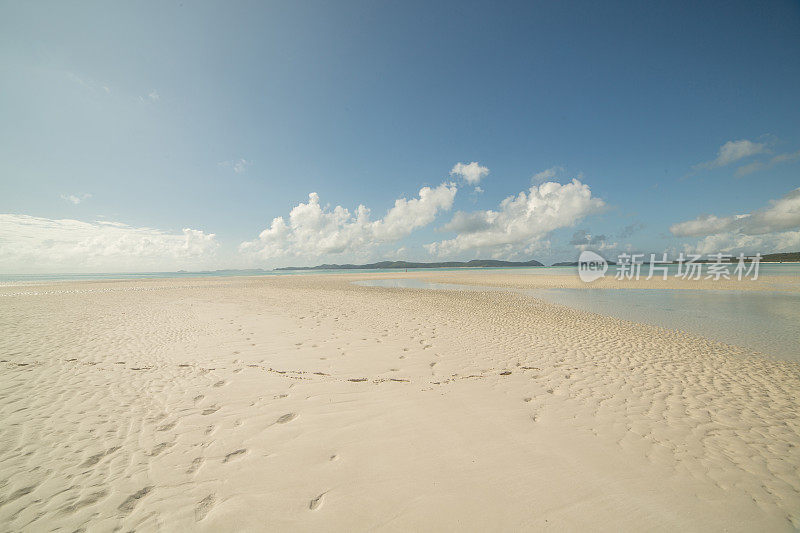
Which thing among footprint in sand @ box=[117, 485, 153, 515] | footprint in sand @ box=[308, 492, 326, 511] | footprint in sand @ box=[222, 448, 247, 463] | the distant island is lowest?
footprint in sand @ box=[308, 492, 326, 511]

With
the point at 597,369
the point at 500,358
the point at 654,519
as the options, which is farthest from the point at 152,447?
the point at 597,369

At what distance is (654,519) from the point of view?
3.03m

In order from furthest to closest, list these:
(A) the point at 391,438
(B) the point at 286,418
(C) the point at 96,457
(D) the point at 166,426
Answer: (B) the point at 286,418, (D) the point at 166,426, (A) the point at 391,438, (C) the point at 96,457

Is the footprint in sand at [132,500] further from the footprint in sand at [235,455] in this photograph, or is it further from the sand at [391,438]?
the footprint in sand at [235,455]

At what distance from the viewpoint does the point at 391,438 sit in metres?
4.23

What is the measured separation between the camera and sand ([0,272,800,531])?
301 cm

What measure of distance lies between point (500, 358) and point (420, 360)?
7.44 ft

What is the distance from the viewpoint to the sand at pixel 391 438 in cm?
301

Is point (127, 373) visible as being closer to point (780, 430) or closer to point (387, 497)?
point (387, 497)

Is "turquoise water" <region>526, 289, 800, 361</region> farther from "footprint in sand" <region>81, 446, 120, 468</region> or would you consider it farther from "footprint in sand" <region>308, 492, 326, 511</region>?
"footprint in sand" <region>81, 446, 120, 468</region>

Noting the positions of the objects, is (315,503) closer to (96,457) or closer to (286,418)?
(286,418)

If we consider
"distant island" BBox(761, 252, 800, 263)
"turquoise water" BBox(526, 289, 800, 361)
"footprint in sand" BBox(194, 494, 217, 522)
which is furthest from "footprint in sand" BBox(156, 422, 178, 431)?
A: "distant island" BBox(761, 252, 800, 263)

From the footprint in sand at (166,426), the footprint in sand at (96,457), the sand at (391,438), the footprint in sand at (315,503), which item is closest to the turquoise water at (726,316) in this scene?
the sand at (391,438)

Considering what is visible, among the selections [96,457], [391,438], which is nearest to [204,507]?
[96,457]
